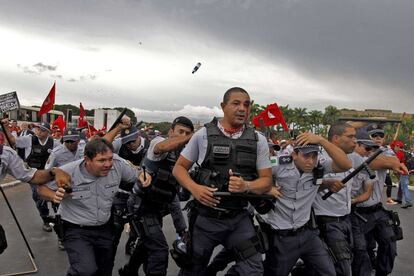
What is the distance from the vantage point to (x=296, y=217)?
383 centimetres

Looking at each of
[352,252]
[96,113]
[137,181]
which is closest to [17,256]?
[137,181]

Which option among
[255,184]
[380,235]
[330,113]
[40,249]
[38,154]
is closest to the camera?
[255,184]

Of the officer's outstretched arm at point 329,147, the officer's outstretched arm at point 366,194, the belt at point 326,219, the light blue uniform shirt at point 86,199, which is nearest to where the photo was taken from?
the officer's outstretched arm at point 329,147

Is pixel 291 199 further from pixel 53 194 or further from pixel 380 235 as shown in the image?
pixel 53 194

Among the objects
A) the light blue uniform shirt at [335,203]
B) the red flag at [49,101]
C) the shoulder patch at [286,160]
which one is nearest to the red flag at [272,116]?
the light blue uniform shirt at [335,203]

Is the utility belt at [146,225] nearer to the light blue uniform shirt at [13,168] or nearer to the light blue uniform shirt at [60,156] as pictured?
the light blue uniform shirt at [13,168]

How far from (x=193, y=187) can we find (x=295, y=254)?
3.97 feet

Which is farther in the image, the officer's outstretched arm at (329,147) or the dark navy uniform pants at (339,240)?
the dark navy uniform pants at (339,240)

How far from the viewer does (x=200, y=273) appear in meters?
3.61

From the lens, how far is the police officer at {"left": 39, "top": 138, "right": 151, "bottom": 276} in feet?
12.4

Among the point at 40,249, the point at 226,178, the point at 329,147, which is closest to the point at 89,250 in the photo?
the point at 226,178

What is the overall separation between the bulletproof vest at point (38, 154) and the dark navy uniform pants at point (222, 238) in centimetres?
542

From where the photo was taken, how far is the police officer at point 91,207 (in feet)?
12.4

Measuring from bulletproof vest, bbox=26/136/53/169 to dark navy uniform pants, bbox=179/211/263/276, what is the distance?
17.8 feet
